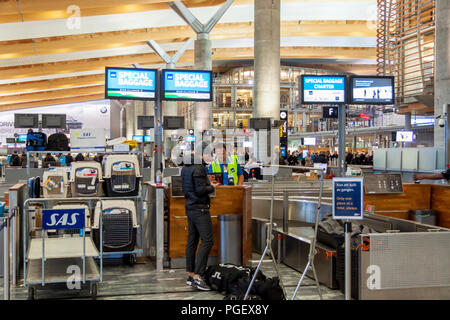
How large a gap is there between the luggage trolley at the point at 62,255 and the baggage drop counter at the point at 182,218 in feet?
3.61

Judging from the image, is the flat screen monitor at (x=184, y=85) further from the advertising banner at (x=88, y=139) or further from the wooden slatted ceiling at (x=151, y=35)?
the wooden slatted ceiling at (x=151, y=35)

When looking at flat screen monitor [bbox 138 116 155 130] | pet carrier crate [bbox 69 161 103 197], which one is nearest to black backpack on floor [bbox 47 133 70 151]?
pet carrier crate [bbox 69 161 103 197]

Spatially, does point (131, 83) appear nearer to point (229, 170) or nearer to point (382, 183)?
point (229, 170)

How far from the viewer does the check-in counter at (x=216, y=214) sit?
6875mm

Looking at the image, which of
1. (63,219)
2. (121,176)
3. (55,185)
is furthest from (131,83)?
(63,219)

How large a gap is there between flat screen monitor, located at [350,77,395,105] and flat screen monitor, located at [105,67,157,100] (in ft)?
14.3

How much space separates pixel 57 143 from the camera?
24.0 feet

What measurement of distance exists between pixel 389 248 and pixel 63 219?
3409 mm

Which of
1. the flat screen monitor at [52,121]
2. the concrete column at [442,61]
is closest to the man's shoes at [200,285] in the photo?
the flat screen monitor at [52,121]

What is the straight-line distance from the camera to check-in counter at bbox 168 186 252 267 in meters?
6.88
